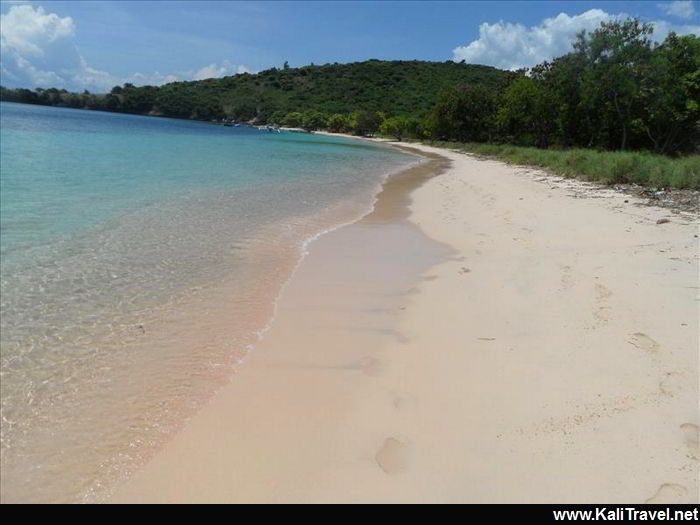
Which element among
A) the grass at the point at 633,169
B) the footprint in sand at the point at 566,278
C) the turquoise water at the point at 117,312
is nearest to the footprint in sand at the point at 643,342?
the footprint in sand at the point at 566,278

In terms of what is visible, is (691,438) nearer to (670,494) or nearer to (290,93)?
(670,494)

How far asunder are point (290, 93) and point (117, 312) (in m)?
176

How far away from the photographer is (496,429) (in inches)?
143

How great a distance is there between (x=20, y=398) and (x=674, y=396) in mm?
5766

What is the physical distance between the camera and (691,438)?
3320 millimetres

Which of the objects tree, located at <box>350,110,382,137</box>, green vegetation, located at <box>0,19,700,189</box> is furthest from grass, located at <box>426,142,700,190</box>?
tree, located at <box>350,110,382,137</box>

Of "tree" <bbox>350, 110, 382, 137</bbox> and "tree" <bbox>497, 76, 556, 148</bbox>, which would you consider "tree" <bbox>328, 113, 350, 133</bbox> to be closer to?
"tree" <bbox>350, 110, 382, 137</bbox>

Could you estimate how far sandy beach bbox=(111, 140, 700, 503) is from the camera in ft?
10.2

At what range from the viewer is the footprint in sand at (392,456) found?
327cm

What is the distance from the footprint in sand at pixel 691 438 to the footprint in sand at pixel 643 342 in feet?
4.23

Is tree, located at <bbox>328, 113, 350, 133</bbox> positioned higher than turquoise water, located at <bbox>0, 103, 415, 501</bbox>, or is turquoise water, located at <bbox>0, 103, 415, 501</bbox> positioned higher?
tree, located at <bbox>328, 113, 350, 133</bbox>

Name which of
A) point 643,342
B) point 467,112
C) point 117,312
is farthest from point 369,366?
point 467,112
